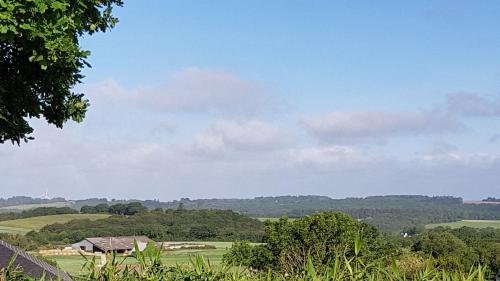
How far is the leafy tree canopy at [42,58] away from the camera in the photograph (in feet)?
40.4

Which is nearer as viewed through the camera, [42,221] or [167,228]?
[167,228]

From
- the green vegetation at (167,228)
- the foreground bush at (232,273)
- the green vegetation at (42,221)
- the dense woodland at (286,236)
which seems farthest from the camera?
the green vegetation at (42,221)

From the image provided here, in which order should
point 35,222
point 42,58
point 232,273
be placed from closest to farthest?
point 232,273 → point 42,58 → point 35,222

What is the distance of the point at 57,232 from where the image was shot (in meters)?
150

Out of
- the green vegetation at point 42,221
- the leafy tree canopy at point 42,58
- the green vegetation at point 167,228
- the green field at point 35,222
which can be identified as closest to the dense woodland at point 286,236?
the green vegetation at point 167,228

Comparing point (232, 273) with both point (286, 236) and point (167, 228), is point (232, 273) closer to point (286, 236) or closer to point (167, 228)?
point (286, 236)

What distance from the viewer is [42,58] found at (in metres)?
13.3

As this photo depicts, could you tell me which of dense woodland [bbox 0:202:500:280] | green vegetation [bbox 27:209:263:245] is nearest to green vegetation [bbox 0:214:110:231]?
green vegetation [bbox 27:209:263:245]

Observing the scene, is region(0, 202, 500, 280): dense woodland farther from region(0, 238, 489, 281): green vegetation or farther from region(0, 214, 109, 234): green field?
region(0, 214, 109, 234): green field

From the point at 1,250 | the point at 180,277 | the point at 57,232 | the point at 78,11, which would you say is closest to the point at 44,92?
the point at 78,11

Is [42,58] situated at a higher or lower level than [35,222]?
higher

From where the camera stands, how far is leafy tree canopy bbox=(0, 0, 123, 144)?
1233cm

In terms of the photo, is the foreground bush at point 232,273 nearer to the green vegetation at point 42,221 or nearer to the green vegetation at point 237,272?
the green vegetation at point 237,272

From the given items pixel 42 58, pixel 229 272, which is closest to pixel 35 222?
pixel 42 58
